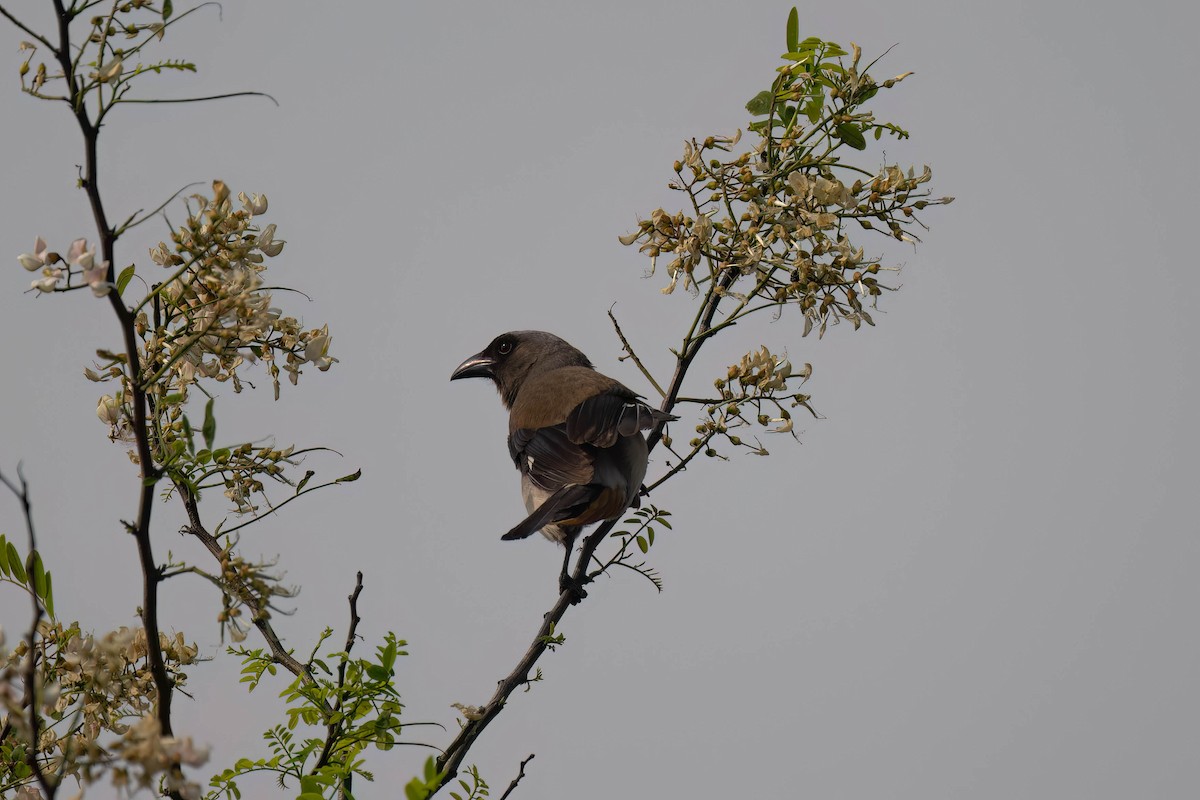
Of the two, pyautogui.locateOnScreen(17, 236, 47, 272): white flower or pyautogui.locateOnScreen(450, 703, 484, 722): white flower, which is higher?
pyautogui.locateOnScreen(17, 236, 47, 272): white flower

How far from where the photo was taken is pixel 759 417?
392 centimetres

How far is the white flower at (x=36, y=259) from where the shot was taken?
90.4 inches

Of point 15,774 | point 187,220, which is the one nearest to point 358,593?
point 15,774

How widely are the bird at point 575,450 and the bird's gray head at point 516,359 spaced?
1.52 feet

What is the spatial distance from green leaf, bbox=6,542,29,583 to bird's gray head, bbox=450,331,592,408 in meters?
4.19

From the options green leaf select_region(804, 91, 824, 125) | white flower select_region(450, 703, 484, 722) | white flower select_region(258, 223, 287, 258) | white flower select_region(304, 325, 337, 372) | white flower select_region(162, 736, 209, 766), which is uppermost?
green leaf select_region(804, 91, 824, 125)

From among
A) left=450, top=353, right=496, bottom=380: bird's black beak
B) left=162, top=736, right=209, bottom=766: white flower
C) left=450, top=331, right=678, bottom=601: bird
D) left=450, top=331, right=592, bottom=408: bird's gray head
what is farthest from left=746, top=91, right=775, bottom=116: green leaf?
left=450, top=353, right=496, bottom=380: bird's black beak

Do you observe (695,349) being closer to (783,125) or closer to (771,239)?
(771,239)

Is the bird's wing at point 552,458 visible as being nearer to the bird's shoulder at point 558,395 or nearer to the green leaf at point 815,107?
the bird's shoulder at point 558,395

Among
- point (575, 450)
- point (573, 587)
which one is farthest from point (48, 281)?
point (575, 450)

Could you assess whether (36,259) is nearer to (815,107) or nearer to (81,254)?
(81,254)

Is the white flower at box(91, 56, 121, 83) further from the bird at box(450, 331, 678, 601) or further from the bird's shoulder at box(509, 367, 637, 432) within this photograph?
the bird's shoulder at box(509, 367, 637, 432)

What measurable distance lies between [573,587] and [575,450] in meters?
1.62

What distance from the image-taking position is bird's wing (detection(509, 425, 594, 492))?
5203mm
